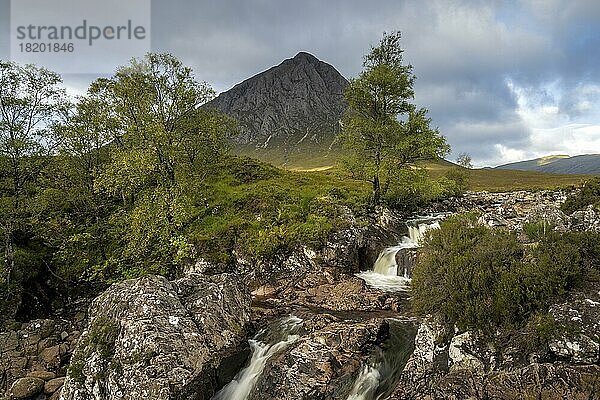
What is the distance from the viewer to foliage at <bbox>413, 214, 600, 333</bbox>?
1075cm

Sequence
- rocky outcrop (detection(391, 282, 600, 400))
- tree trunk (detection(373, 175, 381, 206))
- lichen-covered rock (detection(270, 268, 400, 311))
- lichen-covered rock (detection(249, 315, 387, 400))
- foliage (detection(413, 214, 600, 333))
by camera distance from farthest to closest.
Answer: tree trunk (detection(373, 175, 381, 206)) → lichen-covered rock (detection(270, 268, 400, 311)) → lichen-covered rock (detection(249, 315, 387, 400)) → foliage (detection(413, 214, 600, 333)) → rocky outcrop (detection(391, 282, 600, 400))

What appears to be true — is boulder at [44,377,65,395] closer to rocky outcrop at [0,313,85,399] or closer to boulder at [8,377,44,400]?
rocky outcrop at [0,313,85,399]

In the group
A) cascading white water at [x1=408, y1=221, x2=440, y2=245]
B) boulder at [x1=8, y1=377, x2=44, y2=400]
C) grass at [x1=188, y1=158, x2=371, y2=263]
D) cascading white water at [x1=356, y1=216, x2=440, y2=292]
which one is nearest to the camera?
boulder at [x1=8, y1=377, x2=44, y2=400]

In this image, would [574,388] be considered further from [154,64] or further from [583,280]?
[154,64]

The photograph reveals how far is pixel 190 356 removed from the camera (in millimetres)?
13609

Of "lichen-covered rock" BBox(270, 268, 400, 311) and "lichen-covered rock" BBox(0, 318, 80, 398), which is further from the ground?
"lichen-covered rock" BBox(270, 268, 400, 311)

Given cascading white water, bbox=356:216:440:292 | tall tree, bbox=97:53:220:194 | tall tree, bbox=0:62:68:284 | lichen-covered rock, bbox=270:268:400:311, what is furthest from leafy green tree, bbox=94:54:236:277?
cascading white water, bbox=356:216:440:292

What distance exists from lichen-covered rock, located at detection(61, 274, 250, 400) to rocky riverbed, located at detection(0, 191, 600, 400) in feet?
0.14

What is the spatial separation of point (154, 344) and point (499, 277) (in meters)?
11.8

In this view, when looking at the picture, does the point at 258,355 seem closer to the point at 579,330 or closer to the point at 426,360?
the point at 426,360

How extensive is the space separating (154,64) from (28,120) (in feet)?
28.2

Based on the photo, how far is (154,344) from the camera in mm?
13383

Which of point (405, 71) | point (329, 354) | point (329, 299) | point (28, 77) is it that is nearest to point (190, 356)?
point (329, 354)

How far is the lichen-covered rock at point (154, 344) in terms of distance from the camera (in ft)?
42.3
